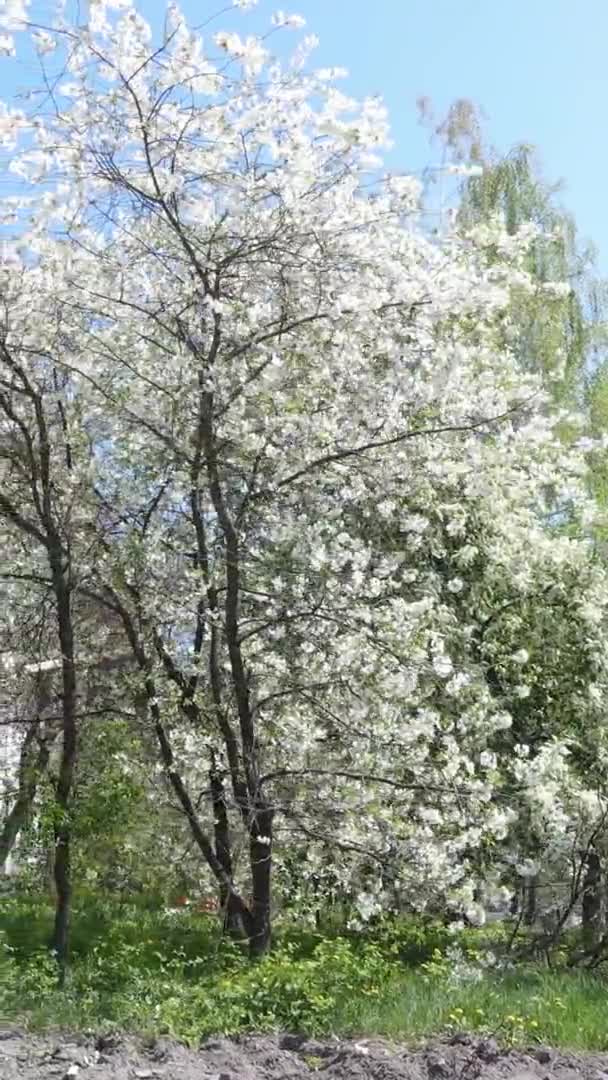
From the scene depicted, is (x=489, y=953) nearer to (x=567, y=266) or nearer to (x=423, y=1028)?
(x=423, y=1028)

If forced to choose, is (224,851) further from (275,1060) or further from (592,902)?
(275,1060)

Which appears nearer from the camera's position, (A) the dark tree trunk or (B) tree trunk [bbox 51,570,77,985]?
(B) tree trunk [bbox 51,570,77,985]

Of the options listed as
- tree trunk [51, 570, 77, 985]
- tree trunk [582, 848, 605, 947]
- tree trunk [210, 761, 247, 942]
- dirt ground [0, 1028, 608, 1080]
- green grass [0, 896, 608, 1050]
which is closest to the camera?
dirt ground [0, 1028, 608, 1080]

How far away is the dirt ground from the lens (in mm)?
3822

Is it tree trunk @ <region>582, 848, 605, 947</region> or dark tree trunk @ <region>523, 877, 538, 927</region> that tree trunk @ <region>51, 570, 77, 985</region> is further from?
tree trunk @ <region>582, 848, 605, 947</region>

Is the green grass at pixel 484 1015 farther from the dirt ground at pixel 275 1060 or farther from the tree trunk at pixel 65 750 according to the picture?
the tree trunk at pixel 65 750

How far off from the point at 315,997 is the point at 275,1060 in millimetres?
767

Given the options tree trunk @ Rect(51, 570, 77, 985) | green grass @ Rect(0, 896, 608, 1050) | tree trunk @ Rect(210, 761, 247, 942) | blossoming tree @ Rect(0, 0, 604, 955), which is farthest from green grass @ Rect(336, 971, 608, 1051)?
tree trunk @ Rect(51, 570, 77, 985)

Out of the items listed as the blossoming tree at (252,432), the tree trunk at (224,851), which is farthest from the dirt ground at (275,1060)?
the tree trunk at (224,851)

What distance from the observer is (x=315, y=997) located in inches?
189

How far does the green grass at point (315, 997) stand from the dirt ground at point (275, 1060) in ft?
0.61

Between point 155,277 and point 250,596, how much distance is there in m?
1.92

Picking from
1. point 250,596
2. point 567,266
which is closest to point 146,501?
point 250,596

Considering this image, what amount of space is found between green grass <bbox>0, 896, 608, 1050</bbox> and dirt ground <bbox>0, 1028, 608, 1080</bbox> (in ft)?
0.61
